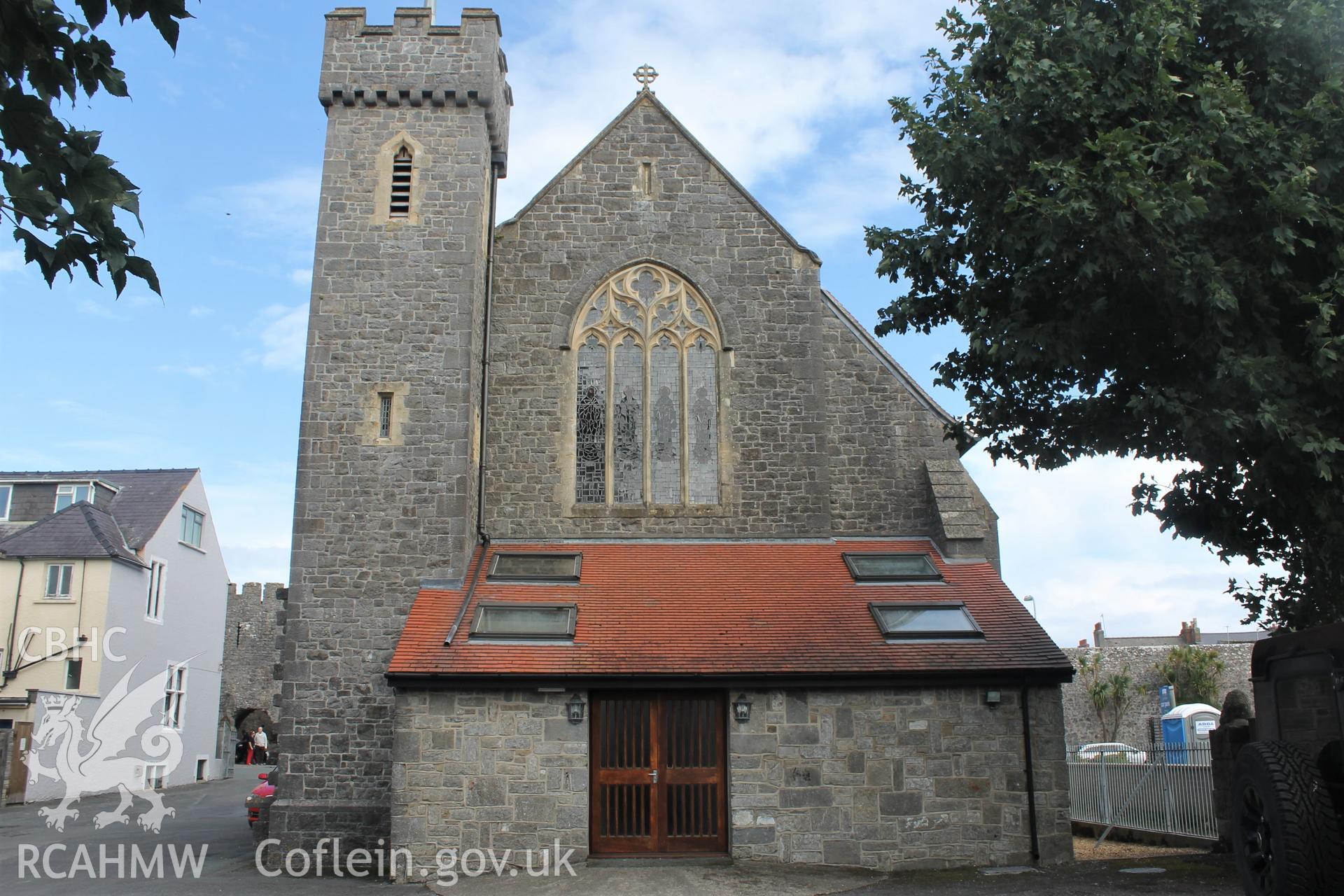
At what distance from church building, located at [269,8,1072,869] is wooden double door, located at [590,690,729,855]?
0.04 metres

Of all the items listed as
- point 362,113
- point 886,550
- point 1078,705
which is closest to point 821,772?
point 886,550

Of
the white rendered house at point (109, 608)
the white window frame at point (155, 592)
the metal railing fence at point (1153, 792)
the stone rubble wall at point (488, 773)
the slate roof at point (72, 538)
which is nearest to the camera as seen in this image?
the stone rubble wall at point (488, 773)

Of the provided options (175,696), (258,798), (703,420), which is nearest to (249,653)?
(175,696)

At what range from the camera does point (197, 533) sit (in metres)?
36.0

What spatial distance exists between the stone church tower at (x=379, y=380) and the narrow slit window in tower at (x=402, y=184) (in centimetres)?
2

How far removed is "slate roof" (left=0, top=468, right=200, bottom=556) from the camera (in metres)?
31.9

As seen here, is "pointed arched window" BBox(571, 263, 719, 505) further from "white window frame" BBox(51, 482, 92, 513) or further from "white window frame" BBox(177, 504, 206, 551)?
"white window frame" BBox(177, 504, 206, 551)

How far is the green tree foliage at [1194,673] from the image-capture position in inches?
1603

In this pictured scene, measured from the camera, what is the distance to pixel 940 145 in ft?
37.7

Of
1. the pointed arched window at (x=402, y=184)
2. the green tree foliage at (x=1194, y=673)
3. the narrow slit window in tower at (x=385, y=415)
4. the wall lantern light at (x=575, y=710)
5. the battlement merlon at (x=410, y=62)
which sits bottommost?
the wall lantern light at (x=575, y=710)

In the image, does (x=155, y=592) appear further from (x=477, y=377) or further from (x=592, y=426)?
(x=592, y=426)

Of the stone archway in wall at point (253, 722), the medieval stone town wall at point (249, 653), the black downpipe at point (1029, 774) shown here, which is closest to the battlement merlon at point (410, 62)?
the black downpipe at point (1029, 774)

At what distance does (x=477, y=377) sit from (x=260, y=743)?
107 feet

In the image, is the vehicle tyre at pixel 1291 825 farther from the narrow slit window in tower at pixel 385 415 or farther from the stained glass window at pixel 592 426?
the narrow slit window in tower at pixel 385 415
